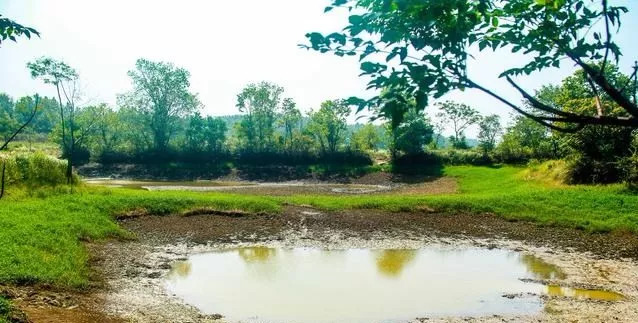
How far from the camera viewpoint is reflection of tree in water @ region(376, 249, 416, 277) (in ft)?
49.7

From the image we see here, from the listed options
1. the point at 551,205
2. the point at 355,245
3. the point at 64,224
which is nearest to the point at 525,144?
the point at 551,205

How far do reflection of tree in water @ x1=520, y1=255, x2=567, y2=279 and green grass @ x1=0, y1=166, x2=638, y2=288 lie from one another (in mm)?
6205

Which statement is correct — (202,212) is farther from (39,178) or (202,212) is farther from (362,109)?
(362,109)

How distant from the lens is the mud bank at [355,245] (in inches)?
440

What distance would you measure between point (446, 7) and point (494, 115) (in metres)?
82.1

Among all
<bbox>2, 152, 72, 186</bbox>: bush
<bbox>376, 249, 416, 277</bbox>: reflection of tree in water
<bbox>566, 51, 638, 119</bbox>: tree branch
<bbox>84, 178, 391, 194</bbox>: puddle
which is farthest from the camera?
<bbox>84, 178, 391, 194</bbox>: puddle

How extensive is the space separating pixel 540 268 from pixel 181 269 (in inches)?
437

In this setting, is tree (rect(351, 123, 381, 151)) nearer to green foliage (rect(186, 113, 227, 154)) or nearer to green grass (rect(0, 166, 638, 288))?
green foliage (rect(186, 113, 227, 154))

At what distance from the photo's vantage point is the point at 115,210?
22.0 metres

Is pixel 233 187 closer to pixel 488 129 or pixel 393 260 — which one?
pixel 393 260

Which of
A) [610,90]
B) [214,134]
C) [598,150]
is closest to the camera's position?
[610,90]

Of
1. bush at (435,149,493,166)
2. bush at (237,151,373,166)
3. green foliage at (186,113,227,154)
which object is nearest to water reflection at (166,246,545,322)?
bush at (435,149,493,166)

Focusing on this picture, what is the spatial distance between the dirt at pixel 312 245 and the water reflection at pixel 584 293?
0.29 metres

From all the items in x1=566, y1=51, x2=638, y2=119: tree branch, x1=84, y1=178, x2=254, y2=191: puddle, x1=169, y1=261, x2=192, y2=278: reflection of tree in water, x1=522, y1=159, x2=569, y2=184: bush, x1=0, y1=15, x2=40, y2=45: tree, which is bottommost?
x1=169, y1=261, x2=192, y2=278: reflection of tree in water
